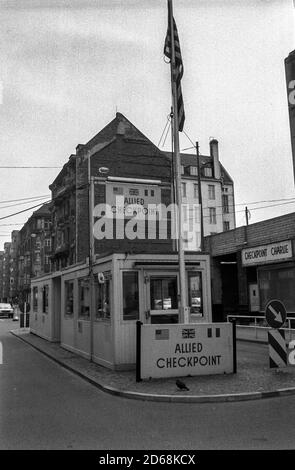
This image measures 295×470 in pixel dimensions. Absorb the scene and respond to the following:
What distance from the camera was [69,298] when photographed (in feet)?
50.7

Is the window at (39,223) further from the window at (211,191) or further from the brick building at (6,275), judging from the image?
the brick building at (6,275)

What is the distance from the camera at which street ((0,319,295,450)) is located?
17.7 ft

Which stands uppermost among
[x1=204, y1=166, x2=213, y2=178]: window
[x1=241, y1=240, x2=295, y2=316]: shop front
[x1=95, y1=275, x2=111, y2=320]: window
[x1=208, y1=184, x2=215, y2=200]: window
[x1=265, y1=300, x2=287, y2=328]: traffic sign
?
[x1=204, y1=166, x2=213, y2=178]: window

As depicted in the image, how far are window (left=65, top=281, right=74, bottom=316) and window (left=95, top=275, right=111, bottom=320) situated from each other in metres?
2.75

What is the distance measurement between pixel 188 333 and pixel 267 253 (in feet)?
55.2

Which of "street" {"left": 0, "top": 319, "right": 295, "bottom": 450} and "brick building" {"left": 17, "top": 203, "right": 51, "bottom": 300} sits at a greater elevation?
"brick building" {"left": 17, "top": 203, "right": 51, "bottom": 300}

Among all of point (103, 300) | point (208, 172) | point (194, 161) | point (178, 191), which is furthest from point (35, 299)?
point (194, 161)

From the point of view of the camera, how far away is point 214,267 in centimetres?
3241

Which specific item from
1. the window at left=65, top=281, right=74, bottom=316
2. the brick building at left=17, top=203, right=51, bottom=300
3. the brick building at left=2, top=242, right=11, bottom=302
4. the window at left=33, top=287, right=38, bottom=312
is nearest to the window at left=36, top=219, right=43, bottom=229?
the brick building at left=17, top=203, right=51, bottom=300

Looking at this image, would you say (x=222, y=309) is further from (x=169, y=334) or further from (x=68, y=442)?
(x=68, y=442)

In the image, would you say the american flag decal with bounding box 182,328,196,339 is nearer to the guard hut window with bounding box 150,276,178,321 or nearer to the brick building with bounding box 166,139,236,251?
the guard hut window with bounding box 150,276,178,321

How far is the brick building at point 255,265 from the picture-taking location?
24.2 m

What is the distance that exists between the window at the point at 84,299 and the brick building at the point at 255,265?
42.8 ft

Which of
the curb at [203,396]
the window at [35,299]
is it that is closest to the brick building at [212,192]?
the window at [35,299]
